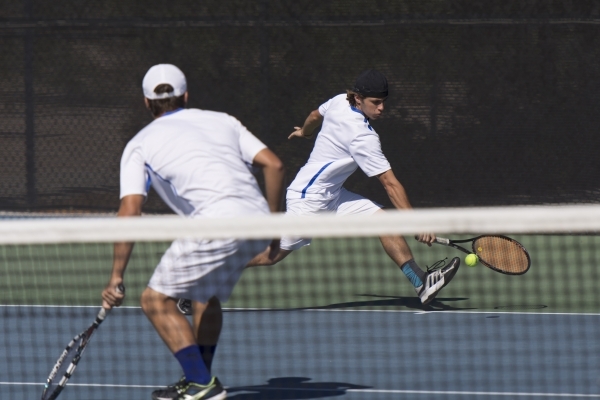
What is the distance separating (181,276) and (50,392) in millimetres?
997

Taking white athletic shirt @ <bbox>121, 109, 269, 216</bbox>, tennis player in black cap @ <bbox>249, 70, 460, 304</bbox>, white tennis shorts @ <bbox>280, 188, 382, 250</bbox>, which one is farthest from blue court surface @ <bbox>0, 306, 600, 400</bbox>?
white athletic shirt @ <bbox>121, 109, 269, 216</bbox>

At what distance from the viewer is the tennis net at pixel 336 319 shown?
395cm

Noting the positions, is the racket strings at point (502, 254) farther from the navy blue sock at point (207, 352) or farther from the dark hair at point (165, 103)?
the dark hair at point (165, 103)

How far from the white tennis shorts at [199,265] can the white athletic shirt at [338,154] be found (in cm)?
240

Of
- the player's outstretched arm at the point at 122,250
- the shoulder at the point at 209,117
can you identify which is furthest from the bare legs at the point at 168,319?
the shoulder at the point at 209,117

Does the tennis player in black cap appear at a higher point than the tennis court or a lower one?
higher

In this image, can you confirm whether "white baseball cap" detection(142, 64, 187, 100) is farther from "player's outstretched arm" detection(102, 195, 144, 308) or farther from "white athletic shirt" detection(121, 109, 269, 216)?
"player's outstretched arm" detection(102, 195, 144, 308)

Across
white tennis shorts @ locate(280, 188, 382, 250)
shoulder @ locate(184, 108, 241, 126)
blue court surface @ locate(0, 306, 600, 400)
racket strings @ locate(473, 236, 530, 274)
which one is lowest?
blue court surface @ locate(0, 306, 600, 400)

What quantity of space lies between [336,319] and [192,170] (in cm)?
272

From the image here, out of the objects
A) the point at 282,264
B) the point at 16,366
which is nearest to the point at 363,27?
the point at 282,264

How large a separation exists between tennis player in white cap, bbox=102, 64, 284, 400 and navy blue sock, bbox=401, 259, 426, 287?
2.54m

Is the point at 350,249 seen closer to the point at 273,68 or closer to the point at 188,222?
the point at 273,68

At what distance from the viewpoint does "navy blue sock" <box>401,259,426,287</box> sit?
6.86 meters

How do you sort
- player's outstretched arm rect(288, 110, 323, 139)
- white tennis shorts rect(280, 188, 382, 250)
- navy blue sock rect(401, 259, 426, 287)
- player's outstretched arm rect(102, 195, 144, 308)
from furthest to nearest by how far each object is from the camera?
1. player's outstretched arm rect(288, 110, 323, 139)
2. white tennis shorts rect(280, 188, 382, 250)
3. navy blue sock rect(401, 259, 426, 287)
4. player's outstretched arm rect(102, 195, 144, 308)
